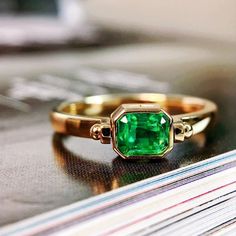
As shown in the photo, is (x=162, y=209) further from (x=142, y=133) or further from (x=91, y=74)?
(x=91, y=74)

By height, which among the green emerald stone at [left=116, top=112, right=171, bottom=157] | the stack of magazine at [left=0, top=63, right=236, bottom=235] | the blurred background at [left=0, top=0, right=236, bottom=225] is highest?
the green emerald stone at [left=116, top=112, right=171, bottom=157]

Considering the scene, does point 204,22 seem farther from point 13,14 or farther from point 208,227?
point 208,227

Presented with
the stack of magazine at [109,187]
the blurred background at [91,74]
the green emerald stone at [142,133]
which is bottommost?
the blurred background at [91,74]

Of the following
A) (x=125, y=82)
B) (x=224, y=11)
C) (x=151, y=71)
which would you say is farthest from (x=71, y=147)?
(x=224, y=11)

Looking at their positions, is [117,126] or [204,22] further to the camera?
[204,22]

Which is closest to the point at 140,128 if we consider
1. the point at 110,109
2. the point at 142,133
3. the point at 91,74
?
the point at 142,133

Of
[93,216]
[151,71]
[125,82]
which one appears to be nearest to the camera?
[93,216]
